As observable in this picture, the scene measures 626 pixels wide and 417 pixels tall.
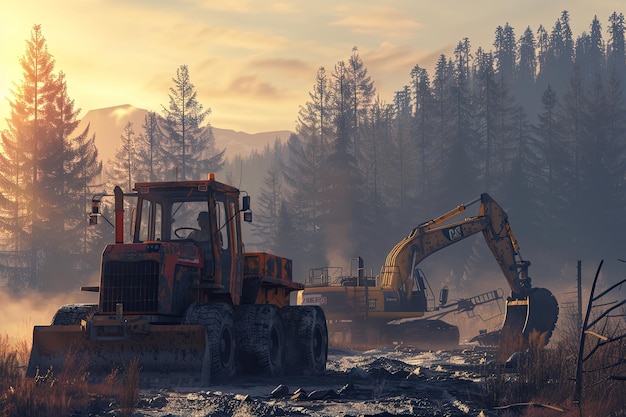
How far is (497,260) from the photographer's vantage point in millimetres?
32875

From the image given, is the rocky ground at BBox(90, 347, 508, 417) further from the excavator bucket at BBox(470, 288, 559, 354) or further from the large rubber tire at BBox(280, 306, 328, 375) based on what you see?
the excavator bucket at BBox(470, 288, 559, 354)

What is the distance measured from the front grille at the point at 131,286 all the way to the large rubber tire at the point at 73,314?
0.87 metres

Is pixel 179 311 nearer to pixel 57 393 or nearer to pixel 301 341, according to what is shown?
pixel 301 341

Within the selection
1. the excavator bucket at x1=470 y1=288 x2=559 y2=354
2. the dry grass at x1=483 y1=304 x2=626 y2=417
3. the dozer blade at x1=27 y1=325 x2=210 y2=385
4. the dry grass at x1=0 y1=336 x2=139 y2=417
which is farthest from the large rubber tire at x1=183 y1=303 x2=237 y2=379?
the excavator bucket at x1=470 y1=288 x2=559 y2=354

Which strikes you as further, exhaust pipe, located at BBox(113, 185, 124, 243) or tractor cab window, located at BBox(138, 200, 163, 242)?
tractor cab window, located at BBox(138, 200, 163, 242)

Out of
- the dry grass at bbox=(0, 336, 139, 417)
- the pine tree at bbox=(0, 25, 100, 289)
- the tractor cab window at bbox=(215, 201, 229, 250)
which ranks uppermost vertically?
the pine tree at bbox=(0, 25, 100, 289)

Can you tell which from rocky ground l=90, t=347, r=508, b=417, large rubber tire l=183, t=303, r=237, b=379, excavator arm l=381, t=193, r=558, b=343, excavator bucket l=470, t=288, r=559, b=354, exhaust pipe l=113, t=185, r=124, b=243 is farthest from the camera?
excavator arm l=381, t=193, r=558, b=343

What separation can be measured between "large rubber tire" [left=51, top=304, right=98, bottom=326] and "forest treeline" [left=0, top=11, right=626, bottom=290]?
146ft

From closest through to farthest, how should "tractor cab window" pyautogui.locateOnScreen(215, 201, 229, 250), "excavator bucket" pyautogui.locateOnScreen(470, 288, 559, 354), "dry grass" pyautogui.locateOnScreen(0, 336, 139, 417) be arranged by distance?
1. "dry grass" pyautogui.locateOnScreen(0, 336, 139, 417)
2. "tractor cab window" pyautogui.locateOnScreen(215, 201, 229, 250)
3. "excavator bucket" pyautogui.locateOnScreen(470, 288, 559, 354)

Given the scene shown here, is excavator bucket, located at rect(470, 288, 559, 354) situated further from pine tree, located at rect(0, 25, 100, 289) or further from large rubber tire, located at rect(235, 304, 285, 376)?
pine tree, located at rect(0, 25, 100, 289)

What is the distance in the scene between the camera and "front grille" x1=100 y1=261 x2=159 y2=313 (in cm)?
1673

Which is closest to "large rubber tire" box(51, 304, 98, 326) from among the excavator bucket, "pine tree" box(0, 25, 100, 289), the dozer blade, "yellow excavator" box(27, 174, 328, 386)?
"yellow excavator" box(27, 174, 328, 386)

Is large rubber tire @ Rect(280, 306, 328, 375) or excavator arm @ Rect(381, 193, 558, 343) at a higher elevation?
excavator arm @ Rect(381, 193, 558, 343)

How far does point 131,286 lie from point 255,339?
8.10 feet
